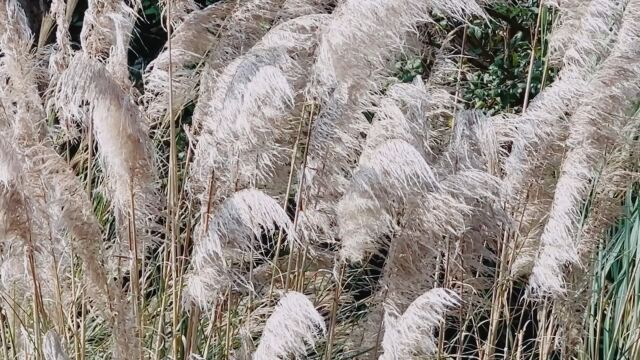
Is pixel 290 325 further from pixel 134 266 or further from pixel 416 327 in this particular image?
pixel 134 266

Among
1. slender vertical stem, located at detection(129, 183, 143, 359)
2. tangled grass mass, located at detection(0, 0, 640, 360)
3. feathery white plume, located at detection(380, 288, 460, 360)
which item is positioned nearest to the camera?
feathery white plume, located at detection(380, 288, 460, 360)

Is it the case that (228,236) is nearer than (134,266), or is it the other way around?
(228,236)

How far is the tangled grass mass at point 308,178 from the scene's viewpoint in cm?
347

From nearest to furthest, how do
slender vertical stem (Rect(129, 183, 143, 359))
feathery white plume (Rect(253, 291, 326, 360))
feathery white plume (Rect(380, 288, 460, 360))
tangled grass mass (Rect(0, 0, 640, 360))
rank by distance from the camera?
feathery white plume (Rect(253, 291, 326, 360)) < feathery white plume (Rect(380, 288, 460, 360)) < tangled grass mass (Rect(0, 0, 640, 360)) < slender vertical stem (Rect(129, 183, 143, 359))

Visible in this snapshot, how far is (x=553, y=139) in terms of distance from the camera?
4027mm

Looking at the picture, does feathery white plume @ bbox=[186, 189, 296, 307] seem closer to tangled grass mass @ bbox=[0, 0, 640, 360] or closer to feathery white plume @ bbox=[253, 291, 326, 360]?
tangled grass mass @ bbox=[0, 0, 640, 360]

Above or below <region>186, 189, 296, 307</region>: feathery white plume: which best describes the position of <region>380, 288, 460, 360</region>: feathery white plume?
below

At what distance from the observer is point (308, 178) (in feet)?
12.8

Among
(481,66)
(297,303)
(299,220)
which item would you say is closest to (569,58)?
(299,220)

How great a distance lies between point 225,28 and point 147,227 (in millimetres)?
830

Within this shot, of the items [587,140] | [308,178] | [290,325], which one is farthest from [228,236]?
[587,140]

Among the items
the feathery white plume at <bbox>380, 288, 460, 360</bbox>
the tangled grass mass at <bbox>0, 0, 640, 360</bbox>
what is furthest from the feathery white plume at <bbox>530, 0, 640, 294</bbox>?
the feathery white plume at <bbox>380, 288, 460, 360</bbox>

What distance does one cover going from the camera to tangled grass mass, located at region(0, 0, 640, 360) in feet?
11.4

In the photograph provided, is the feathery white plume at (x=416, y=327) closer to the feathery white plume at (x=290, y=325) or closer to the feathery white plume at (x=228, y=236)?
the feathery white plume at (x=290, y=325)
